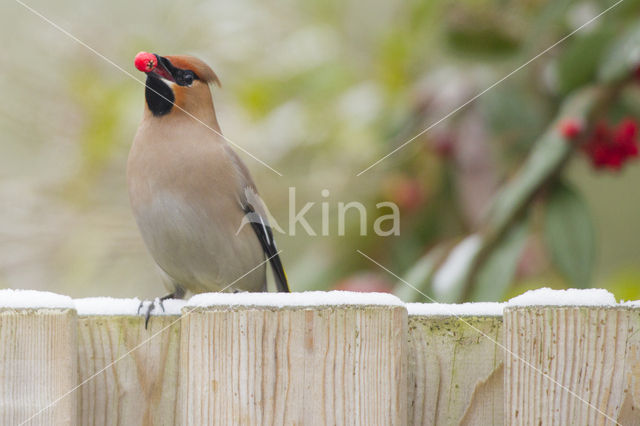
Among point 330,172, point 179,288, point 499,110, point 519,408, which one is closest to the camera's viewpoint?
point 519,408

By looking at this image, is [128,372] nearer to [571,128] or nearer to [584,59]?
[571,128]

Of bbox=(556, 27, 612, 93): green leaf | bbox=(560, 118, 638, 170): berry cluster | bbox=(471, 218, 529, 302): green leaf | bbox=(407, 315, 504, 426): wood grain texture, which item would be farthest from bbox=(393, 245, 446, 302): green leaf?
bbox=(407, 315, 504, 426): wood grain texture

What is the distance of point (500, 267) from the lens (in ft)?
9.62

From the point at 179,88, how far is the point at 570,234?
1442 millimetres

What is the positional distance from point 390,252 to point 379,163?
420 millimetres

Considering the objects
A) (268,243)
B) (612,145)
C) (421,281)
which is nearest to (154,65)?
(268,243)

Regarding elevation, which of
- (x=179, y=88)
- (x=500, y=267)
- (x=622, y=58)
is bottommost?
(x=500, y=267)

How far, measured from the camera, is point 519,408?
1566mm

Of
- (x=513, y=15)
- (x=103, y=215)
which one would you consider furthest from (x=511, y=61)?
(x=103, y=215)

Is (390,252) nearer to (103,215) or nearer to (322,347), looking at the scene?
(103,215)

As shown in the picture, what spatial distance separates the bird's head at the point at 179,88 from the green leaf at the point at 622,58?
55.5 inches

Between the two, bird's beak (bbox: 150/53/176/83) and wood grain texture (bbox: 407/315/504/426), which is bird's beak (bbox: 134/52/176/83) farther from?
wood grain texture (bbox: 407/315/504/426)

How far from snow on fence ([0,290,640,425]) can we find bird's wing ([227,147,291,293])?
140 centimetres

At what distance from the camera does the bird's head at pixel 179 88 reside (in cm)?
287
